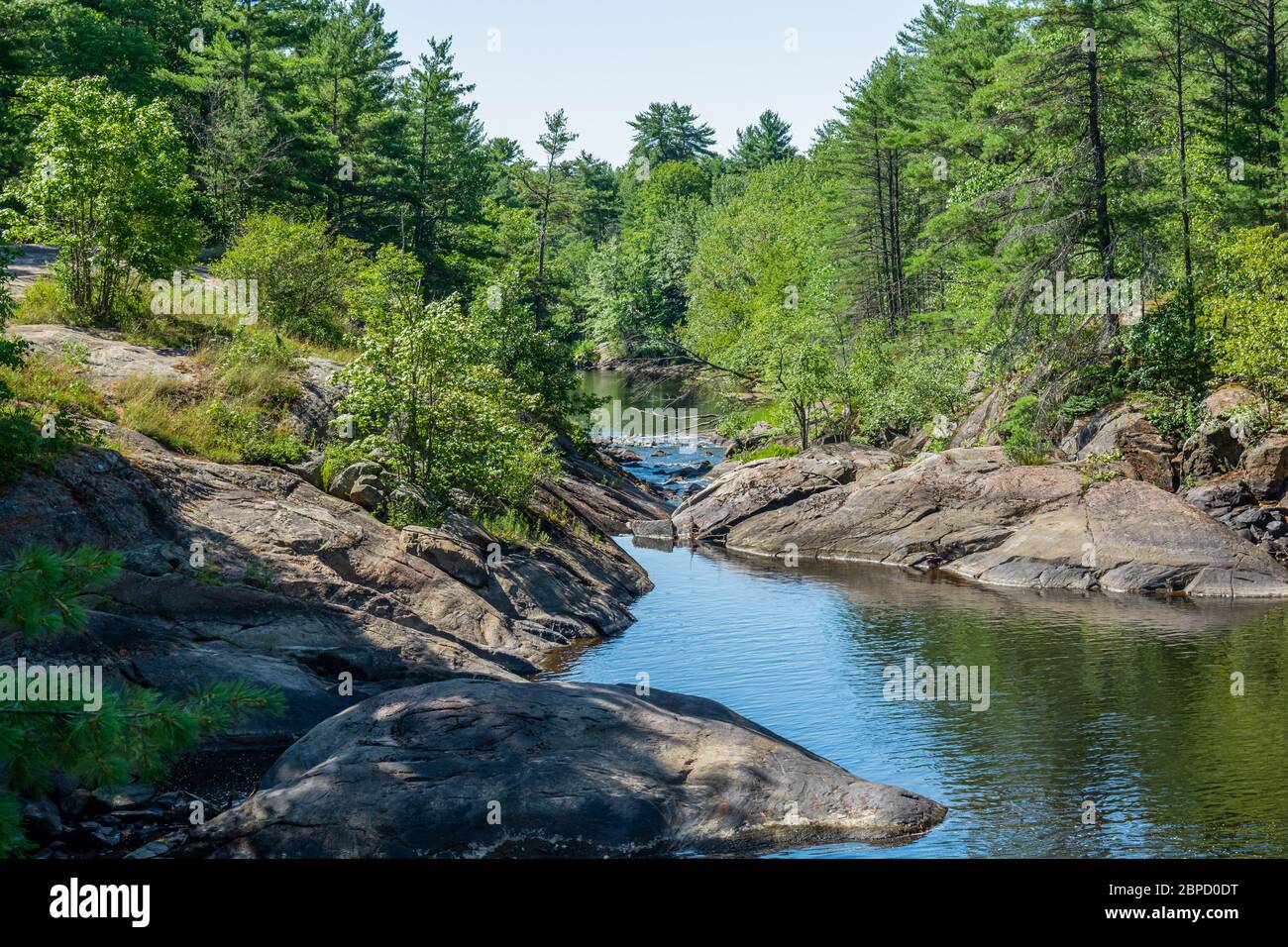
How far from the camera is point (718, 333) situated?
77.2 m

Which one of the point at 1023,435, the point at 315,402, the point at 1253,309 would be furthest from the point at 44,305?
the point at 1253,309

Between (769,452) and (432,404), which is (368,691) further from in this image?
(769,452)

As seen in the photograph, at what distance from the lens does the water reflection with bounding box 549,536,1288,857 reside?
1405 cm

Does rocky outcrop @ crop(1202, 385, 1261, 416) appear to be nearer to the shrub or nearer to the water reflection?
the water reflection

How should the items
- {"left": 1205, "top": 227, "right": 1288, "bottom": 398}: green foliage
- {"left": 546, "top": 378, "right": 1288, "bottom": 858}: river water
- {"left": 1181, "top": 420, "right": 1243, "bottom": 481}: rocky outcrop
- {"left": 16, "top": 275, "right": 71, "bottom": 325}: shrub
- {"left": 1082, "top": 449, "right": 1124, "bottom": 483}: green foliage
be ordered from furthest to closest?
{"left": 1181, "top": 420, "right": 1243, "bottom": 481}: rocky outcrop → {"left": 1082, "top": 449, "right": 1124, "bottom": 483}: green foliage → {"left": 1205, "top": 227, "right": 1288, "bottom": 398}: green foliage → {"left": 16, "top": 275, "right": 71, "bottom": 325}: shrub → {"left": 546, "top": 378, "right": 1288, "bottom": 858}: river water

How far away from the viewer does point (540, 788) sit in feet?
40.3

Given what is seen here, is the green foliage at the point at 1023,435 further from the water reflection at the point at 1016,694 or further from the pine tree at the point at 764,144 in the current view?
the pine tree at the point at 764,144

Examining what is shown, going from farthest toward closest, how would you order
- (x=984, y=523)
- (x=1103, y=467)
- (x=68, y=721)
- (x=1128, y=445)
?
(x=1128, y=445)
(x=1103, y=467)
(x=984, y=523)
(x=68, y=721)

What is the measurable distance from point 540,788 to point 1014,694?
1113cm

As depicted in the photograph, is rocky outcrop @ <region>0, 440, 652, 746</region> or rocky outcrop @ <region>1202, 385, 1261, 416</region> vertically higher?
rocky outcrop @ <region>1202, 385, 1261, 416</region>

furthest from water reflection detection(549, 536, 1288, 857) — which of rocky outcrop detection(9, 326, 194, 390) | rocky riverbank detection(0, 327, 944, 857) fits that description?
rocky outcrop detection(9, 326, 194, 390)

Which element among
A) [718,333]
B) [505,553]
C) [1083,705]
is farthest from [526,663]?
[718,333]

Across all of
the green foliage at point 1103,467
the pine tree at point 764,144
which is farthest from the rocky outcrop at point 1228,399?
the pine tree at point 764,144

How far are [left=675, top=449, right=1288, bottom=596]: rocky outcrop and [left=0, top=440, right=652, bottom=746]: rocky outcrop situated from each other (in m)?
15.0
